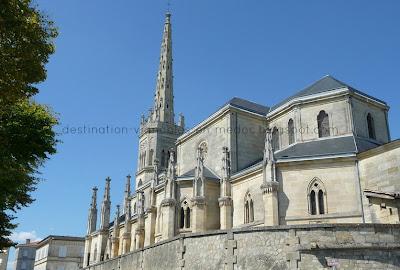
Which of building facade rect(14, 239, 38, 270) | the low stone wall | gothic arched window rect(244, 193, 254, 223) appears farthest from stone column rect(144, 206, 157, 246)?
building facade rect(14, 239, 38, 270)

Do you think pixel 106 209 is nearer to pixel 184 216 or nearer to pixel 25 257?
pixel 184 216

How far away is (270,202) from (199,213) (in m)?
5.48

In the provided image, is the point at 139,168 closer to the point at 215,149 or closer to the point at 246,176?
the point at 215,149

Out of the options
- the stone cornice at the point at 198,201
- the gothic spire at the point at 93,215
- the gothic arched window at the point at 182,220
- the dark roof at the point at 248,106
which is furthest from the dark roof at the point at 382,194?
the gothic spire at the point at 93,215

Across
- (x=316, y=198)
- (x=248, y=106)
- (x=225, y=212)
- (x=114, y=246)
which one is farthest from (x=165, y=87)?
(x=316, y=198)

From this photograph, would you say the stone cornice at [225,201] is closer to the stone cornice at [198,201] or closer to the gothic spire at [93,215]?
the stone cornice at [198,201]

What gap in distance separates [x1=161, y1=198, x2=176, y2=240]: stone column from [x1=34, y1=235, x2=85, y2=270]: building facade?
41.4 meters

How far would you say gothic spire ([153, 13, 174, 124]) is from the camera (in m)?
51.8

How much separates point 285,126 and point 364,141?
19.3 ft

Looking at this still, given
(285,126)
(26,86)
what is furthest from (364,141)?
(26,86)

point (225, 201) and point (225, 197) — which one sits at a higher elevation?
point (225, 197)

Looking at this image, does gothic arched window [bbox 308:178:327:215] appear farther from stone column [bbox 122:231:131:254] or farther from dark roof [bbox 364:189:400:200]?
stone column [bbox 122:231:131:254]

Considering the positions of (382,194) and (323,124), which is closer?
(382,194)

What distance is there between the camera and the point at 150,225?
1210 inches
